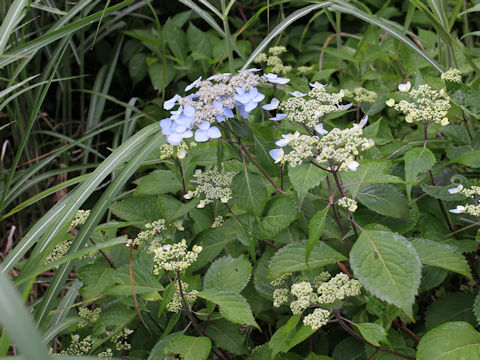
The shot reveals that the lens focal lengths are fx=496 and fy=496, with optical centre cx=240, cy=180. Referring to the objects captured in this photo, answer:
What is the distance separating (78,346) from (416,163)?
0.80 m

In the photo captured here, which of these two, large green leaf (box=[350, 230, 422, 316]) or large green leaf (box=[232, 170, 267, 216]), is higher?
large green leaf (box=[232, 170, 267, 216])

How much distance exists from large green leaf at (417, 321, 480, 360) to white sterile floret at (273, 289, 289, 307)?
0.25 meters

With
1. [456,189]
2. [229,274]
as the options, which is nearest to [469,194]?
[456,189]

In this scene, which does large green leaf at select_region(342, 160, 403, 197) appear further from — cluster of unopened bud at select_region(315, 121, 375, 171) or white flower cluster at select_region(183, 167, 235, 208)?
white flower cluster at select_region(183, 167, 235, 208)

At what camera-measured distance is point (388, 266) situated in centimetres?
83

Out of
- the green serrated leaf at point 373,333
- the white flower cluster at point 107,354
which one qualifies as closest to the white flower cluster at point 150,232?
the white flower cluster at point 107,354

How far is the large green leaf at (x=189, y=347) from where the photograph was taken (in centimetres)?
88

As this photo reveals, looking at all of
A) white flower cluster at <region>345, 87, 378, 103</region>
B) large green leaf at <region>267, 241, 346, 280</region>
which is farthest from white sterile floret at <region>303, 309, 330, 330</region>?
white flower cluster at <region>345, 87, 378, 103</region>

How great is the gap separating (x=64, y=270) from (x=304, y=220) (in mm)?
512

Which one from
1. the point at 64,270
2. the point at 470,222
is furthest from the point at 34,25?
the point at 470,222

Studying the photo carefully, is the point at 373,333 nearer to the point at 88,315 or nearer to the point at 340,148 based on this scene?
the point at 340,148

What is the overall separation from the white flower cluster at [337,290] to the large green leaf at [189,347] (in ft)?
0.76

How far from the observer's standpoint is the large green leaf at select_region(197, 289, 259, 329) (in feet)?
2.86

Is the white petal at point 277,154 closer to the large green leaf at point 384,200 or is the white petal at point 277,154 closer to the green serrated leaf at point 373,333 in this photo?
the large green leaf at point 384,200
